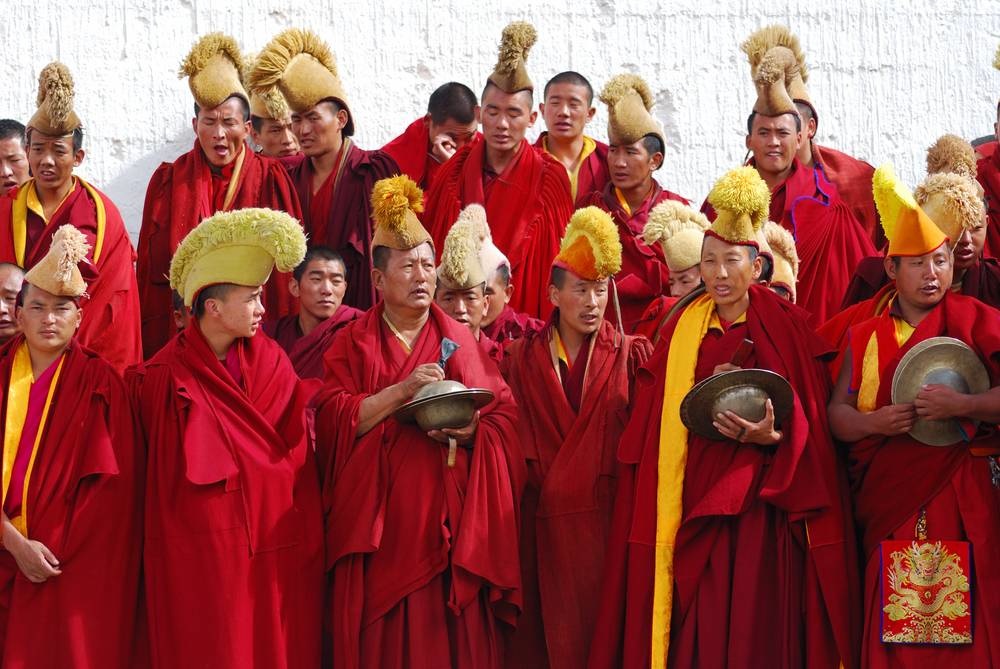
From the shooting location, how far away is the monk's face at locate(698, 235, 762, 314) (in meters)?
5.43

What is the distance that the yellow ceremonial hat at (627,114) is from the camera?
7.25m

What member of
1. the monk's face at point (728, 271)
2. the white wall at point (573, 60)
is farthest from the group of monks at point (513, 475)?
the white wall at point (573, 60)

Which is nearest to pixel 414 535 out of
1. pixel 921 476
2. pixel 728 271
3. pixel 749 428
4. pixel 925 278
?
pixel 749 428

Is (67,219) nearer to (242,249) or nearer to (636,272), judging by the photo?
(242,249)

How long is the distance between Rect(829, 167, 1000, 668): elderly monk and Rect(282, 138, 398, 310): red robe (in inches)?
89.5

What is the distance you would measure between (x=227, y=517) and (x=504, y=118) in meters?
2.55

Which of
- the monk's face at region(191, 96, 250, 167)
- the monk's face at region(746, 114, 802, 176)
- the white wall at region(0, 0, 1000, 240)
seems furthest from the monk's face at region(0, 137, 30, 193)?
the monk's face at region(746, 114, 802, 176)

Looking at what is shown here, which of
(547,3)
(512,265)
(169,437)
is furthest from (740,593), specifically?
(547,3)

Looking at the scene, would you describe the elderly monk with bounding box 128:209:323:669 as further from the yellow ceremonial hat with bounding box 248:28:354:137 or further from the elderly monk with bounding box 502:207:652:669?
the yellow ceremonial hat with bounding box 248:28:354:137

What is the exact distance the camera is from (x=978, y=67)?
29.4 ft

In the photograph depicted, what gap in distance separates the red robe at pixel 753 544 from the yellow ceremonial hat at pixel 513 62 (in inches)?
82.5

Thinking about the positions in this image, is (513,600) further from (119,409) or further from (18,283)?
(18,283)

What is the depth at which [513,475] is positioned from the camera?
5531 mm

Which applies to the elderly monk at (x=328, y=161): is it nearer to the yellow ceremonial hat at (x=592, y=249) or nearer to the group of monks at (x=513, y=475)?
the group of monks at (x=513, y=475)
